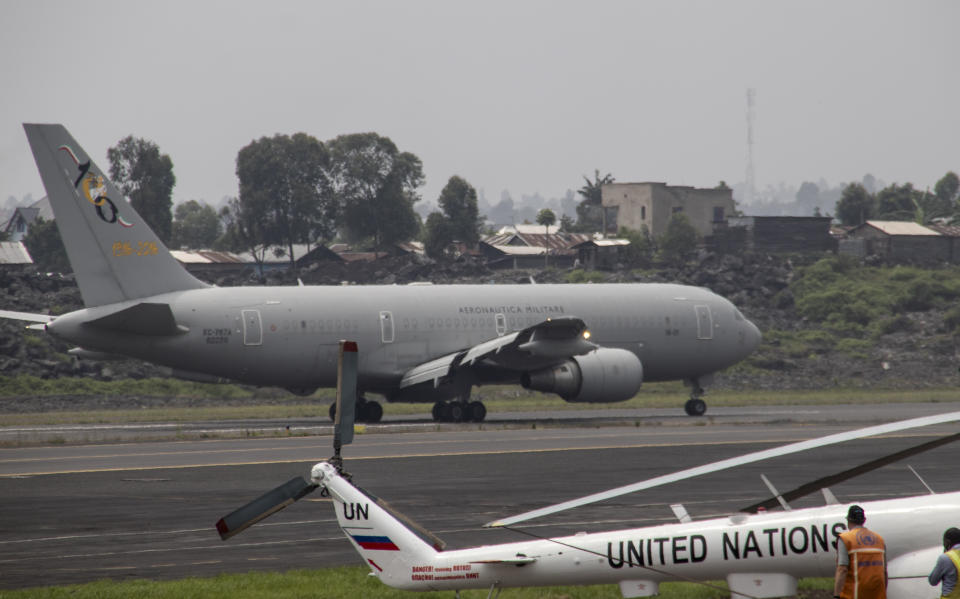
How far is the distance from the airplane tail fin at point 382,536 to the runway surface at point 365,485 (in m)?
4.70

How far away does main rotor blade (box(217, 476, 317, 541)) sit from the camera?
11984 millimetres

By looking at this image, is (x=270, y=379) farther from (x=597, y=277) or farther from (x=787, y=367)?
(x=597, y=277)

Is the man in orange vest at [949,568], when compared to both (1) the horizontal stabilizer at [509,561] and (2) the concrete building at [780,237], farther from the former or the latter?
(2) the concrete building at [780,237]

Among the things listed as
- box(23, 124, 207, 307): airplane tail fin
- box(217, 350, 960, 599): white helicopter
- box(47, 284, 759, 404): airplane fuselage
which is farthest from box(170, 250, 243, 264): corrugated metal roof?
box(217, 350, 960, 599): white helicopter

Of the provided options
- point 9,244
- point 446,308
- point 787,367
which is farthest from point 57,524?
point 9,244

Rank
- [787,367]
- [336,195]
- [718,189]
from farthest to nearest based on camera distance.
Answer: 1. [718,189]
2. [336,195]
3. [787,367]

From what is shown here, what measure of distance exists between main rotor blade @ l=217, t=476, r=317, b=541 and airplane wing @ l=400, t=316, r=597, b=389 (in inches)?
1049

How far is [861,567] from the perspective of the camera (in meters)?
11.1

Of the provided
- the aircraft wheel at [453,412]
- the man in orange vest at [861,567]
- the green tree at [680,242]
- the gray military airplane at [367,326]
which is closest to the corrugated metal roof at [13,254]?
the green tree at [680,242]

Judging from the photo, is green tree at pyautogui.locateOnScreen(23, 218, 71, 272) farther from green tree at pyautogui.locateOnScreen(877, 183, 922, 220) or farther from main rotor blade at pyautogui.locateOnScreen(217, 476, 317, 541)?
main rotor blade at pyautogui.locateOnScreen(217, 476, 317, 541)

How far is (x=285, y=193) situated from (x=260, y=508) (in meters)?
119

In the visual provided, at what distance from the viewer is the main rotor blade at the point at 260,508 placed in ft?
39.3

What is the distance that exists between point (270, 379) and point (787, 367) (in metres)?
39.5

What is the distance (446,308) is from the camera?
4331 cm
